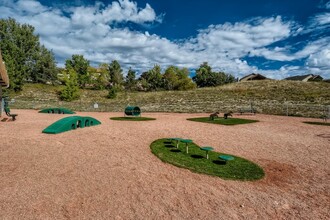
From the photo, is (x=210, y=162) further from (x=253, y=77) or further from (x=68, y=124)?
(x=253, y=77)

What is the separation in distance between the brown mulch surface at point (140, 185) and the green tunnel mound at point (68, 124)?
214 centimetres

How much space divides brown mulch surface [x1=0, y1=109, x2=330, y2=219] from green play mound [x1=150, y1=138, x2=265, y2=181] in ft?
1.13

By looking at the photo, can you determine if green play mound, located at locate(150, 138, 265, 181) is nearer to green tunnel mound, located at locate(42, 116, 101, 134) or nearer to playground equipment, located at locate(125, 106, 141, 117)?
green tunnel mound, located at locate(42, 116, 101, 134)

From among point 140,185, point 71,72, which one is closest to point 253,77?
point 71,72

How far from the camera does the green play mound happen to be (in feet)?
23.7

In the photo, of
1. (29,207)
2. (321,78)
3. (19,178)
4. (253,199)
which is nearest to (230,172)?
(253,199)

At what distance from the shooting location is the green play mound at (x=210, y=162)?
7232 millimetres

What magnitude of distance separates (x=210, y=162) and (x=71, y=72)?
54022 mm

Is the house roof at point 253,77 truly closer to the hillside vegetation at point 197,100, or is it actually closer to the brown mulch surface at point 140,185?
the hillside vegetation at point 197,100

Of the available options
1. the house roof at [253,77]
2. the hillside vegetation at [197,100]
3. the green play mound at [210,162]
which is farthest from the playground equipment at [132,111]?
the house roof at [253,77]

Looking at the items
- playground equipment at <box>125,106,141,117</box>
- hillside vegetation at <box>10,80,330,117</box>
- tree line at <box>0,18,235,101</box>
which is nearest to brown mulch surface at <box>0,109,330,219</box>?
playground equipment at <box>125,106,141,117</box>

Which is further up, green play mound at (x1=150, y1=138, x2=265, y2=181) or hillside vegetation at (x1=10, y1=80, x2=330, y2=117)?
hillside vegetation at (x1=10, y1=80, x2=330, y2=117)

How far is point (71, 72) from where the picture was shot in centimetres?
5475

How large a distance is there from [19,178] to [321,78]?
99.6 m
